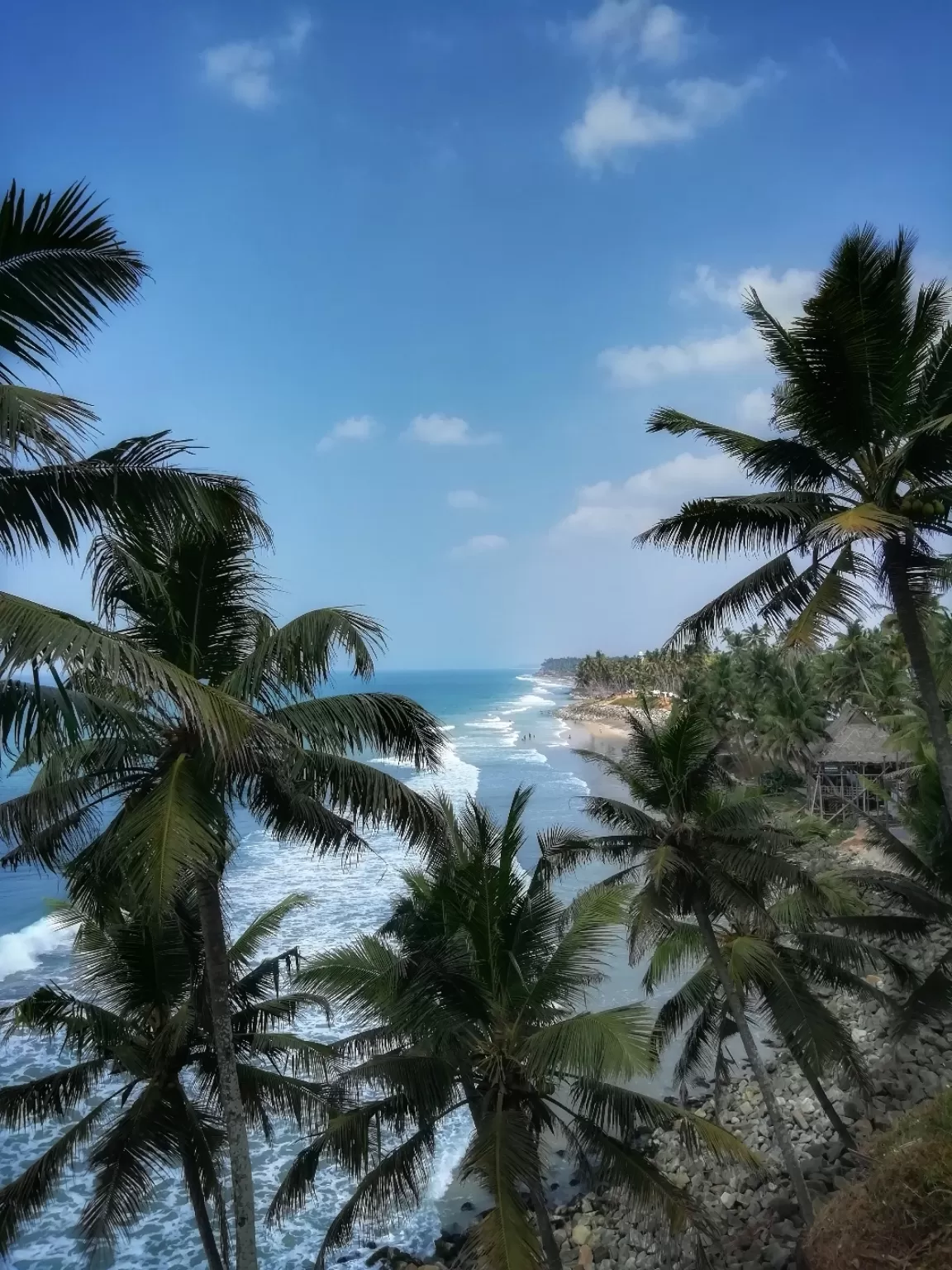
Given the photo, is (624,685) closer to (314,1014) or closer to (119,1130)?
(314,1014)

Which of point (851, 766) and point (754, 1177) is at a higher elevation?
point (851, 766)

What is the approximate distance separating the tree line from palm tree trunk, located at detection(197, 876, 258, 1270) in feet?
0.09

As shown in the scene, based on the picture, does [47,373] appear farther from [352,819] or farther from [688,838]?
[688,838]

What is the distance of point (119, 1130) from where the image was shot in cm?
852

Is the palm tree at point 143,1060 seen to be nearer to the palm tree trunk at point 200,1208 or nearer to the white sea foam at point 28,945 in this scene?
the palm tree trunk at point 200,1208

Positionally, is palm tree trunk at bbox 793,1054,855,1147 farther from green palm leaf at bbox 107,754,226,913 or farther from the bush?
green palm leaf at bbox 107,754,226,913

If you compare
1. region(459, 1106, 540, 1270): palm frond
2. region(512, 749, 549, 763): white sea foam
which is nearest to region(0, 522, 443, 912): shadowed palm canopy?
region(459, 1106, 540, 1270): palm frond

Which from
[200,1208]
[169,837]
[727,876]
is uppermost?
[169,837]

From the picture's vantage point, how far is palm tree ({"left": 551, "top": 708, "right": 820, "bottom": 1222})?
403 inches

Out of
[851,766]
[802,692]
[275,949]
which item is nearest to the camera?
[275,949]

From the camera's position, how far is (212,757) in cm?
652

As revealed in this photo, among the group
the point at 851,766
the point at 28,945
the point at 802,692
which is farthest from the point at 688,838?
the point at 802,692

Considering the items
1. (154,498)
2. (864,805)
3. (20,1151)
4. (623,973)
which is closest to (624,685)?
(864,805)

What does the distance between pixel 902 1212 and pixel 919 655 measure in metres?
4.42
